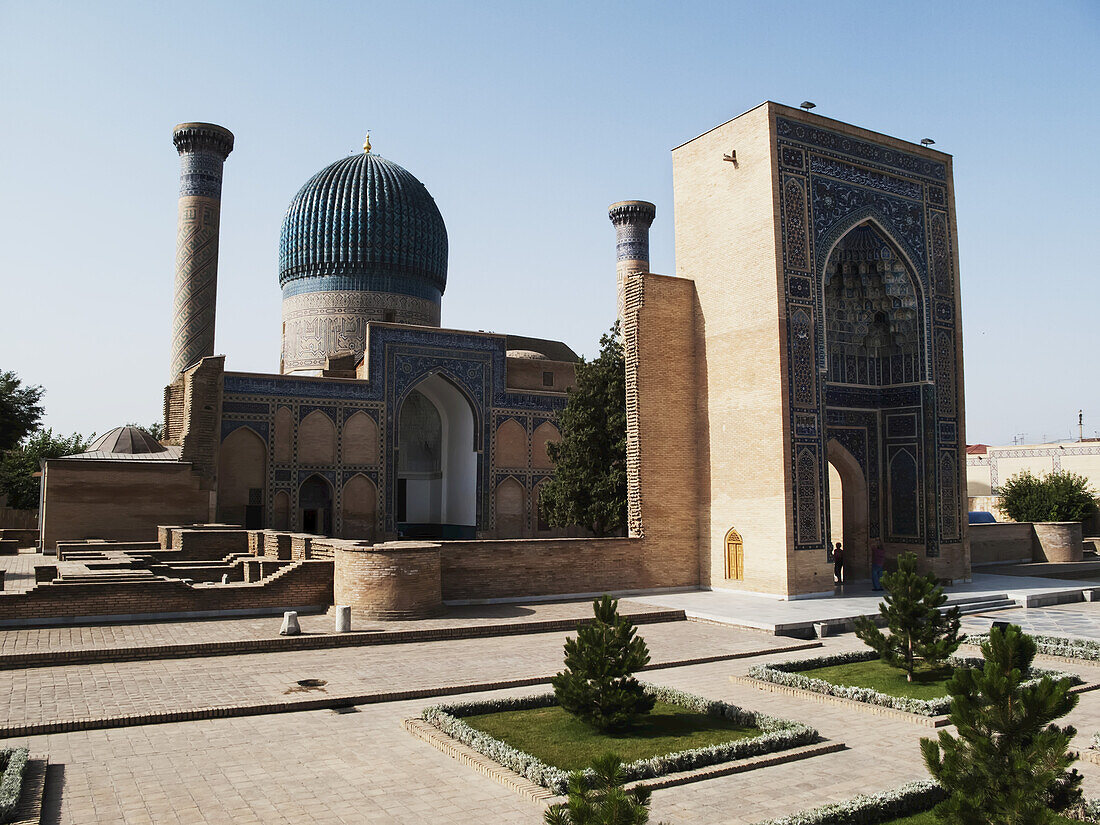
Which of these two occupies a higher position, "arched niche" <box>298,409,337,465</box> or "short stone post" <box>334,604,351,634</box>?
"arched niche" <box>298,409,337,465</box>

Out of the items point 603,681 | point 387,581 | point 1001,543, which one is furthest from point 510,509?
point 603,681

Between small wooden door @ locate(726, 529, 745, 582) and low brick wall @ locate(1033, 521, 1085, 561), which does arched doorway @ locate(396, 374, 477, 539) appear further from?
low brick wall @ locate(1033, 521, 1085, 561)

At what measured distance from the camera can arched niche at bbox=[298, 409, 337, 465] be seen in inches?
764

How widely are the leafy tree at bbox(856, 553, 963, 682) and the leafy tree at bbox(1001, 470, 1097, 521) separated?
14689 millimetres

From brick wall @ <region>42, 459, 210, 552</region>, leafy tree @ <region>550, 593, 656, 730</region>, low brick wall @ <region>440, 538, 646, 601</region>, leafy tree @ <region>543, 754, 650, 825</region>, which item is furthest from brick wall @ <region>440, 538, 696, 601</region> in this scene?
leafy tree @ <region>543, 754, 650, 825</region>

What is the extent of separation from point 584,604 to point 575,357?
19.0 meters

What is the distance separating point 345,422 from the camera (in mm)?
19953

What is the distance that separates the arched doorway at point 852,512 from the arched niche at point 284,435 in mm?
11097

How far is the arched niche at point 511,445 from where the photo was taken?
70.9ft

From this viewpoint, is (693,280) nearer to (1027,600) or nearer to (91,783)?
(1027,600)

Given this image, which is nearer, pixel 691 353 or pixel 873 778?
pixel 873 778

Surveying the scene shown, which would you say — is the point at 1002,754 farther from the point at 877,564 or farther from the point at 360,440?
the point at 360,440

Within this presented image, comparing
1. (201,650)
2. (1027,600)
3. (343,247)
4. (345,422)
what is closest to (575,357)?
(343,247)

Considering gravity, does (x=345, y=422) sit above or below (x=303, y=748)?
above
